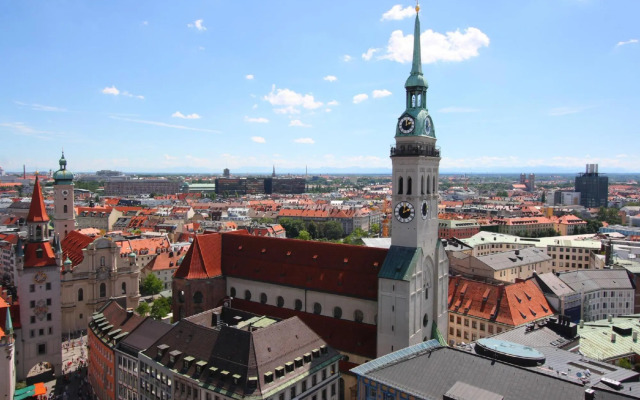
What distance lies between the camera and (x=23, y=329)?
217ft

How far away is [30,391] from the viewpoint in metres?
59.8

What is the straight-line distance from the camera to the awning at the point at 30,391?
5878 cm

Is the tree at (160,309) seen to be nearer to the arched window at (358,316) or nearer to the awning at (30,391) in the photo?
→ the awning at (30,391)

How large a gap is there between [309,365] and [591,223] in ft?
593

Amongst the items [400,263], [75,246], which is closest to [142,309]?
[75,246]

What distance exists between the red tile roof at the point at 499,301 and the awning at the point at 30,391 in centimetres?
5810

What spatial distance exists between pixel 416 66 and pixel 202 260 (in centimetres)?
3780

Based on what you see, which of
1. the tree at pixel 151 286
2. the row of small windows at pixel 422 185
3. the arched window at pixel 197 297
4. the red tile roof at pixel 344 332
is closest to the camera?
the red tile roof at pixel 344 332

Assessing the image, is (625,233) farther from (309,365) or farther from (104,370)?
(104,370)

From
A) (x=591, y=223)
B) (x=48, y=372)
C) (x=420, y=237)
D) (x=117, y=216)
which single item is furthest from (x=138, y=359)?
(x=591, y=223)

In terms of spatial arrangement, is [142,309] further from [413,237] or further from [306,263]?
[413,237]

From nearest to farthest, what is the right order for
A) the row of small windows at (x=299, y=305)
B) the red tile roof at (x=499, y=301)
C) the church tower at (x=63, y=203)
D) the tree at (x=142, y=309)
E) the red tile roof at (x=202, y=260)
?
the row of small windows at (x=299, y=305) → the red tile roof at (x=202, y=260) → the red tile roof at (x=499, y=301) → the tree at (x=142, y=309) → the church tower at (x=63, y=203)

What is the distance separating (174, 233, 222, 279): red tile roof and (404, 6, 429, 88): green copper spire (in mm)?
34700

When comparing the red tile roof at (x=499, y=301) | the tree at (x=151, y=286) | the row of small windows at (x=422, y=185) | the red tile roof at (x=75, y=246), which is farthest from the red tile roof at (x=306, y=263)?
the tree at (x=151, y=286)
